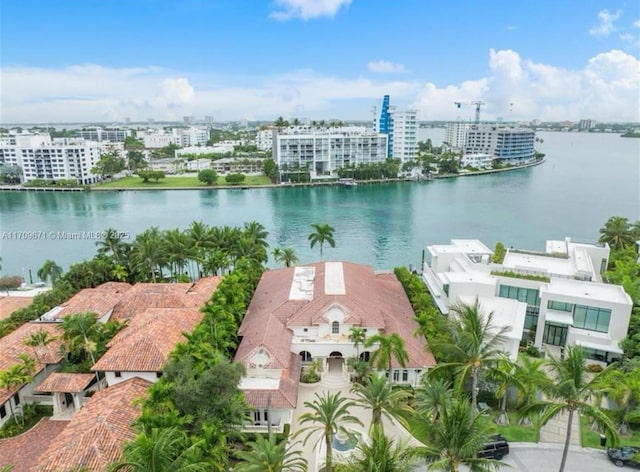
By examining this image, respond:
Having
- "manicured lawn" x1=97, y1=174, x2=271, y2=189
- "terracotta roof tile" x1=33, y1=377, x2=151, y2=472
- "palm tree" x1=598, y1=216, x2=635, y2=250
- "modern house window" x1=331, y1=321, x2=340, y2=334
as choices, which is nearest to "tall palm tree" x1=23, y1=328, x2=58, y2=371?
"terracotta roof tile" x1=33, y1=377, x2=151, y2=472

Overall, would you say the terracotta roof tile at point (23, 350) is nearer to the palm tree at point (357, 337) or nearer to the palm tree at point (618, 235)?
the palm tree at point (357, 337)

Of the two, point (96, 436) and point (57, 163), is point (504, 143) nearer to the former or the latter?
point (57, 163)

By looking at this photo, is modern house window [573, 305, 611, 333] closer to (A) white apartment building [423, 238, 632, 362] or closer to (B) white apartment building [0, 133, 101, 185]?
(A) white apartment building [423, 238, 632, 362]

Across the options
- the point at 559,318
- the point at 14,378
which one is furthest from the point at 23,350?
the point at 559,318

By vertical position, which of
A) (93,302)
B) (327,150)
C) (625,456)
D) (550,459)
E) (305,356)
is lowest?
(550,459)

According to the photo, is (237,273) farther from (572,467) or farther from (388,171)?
(388,171)
